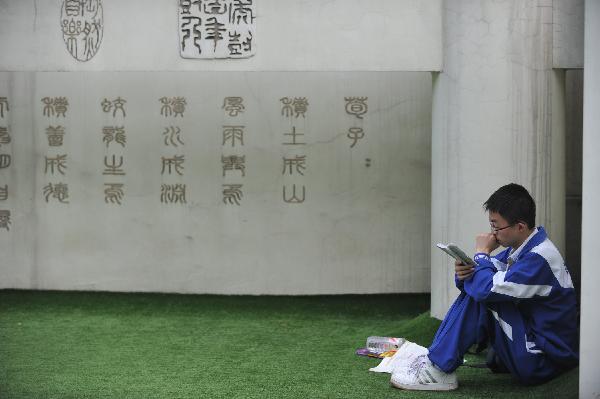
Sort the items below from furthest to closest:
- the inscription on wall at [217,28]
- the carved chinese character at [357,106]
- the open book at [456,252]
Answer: the carved chinese character at [357,106] → the inscription on wall at [217,28] → the open book at [456,252]

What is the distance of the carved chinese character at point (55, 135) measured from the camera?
7293 millimetres

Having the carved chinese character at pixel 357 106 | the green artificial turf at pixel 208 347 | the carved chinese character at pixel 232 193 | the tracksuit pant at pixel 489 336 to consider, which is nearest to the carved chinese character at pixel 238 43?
the green artificial turf at pixel 208 347

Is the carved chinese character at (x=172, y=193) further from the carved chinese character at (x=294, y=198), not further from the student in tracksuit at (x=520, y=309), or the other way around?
the student in tracksuit at (x=520, y=309)

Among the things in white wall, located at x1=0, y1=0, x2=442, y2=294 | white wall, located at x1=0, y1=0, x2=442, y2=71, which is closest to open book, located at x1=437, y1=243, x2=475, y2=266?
white wall, located at x1=0, y1=0, x2=442, y2=71

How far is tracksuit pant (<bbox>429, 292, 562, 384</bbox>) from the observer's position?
3.90m

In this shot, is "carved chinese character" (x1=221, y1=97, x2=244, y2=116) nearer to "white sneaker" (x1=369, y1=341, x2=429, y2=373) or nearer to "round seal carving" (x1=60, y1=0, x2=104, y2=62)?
"round seal carving" (x1=60, y1=0, x2=104, y2=62)

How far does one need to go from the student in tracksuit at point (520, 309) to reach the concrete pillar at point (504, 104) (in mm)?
1358

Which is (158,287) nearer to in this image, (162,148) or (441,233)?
(162,148)

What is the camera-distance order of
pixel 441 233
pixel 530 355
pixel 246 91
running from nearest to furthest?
pixel 530 355, pixel 441 233, pixel 246 91

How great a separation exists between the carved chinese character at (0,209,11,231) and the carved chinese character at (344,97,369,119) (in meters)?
2.77

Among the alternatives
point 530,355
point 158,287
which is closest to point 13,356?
point 158,287

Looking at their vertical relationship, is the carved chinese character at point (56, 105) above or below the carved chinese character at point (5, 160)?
above

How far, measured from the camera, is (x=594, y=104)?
3535 mm

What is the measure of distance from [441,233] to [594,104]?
2072mm
